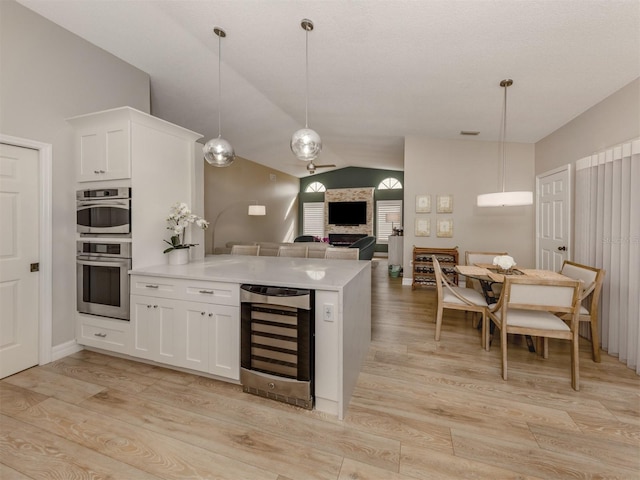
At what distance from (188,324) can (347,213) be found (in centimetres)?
907

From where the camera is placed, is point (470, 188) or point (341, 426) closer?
point (341, 426)

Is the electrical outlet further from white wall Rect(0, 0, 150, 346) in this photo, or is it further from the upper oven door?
white wall Rect(0, 0, 150, 346)

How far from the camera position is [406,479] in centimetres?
140

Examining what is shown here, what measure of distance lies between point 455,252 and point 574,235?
6.45 feet

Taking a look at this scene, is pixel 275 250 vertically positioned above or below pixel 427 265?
above

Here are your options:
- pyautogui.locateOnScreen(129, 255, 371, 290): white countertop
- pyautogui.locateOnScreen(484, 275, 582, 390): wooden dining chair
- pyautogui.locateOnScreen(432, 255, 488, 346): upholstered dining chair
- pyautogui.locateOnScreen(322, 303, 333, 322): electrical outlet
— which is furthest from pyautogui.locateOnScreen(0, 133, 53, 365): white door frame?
pyautogui.locateOnScreen(484, 275, 582, 390): wooden dining chair

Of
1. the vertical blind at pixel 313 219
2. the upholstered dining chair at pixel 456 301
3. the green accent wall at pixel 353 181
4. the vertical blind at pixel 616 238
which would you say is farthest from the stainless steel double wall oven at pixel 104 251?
the green accent wall at pixel 353 181

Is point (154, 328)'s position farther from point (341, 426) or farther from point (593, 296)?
point (593, 296)

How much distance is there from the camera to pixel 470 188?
5.46 metres

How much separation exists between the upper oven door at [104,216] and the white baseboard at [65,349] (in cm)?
112

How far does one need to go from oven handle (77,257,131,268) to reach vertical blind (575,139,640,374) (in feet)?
15.1

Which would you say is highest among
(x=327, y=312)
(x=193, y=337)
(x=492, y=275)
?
(x=492, y=275)

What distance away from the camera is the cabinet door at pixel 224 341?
6.91 ft

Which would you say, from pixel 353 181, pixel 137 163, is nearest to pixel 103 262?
pixel 137 163
